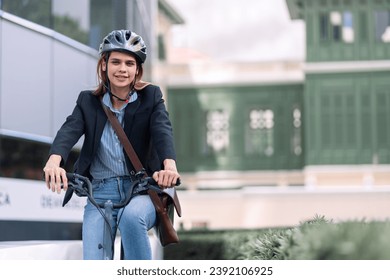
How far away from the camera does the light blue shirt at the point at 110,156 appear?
12.0 ft

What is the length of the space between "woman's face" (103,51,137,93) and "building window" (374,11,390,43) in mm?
32889

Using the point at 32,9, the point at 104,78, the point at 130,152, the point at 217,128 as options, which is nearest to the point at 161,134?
the point at 130,152

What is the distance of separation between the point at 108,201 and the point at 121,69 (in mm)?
497

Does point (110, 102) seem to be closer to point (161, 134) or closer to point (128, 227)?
point (161, 134)

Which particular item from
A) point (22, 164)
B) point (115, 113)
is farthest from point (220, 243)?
point (115, 113)

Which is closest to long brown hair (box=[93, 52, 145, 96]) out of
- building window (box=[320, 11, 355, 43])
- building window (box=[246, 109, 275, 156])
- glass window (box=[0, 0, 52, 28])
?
glass window (box=[0, 0, 52, 28])

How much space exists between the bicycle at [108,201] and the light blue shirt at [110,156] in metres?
0.14

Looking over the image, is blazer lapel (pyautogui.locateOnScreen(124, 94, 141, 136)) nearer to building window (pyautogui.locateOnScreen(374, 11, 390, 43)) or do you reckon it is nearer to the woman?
the woman

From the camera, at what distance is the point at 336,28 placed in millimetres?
35750

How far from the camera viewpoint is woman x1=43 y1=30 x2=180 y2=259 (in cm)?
357

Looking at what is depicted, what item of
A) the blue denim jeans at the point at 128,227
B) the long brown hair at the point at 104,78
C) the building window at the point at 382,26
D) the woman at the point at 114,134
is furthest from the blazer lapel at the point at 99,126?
the building window at the point at 382,26

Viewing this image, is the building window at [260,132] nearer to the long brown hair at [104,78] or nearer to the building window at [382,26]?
the building window at [382,26]

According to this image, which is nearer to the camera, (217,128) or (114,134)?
(114,134)
